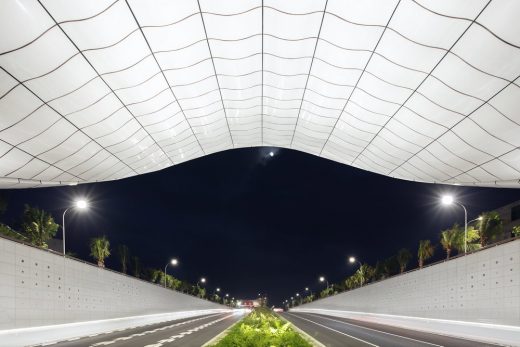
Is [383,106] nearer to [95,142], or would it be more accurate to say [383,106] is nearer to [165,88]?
[165,88]

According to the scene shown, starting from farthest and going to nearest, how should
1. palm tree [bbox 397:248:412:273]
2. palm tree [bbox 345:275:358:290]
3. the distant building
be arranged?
palm tree [bbox 345:275:358:290] < the distant building < palm tree [bbox 397:248:412:273]

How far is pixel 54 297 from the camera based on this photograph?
69.5 ft

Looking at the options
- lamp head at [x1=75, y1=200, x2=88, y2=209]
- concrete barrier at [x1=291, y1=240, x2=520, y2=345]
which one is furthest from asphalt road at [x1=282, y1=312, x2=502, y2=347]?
lamp head at [x1=75, y1=200, x2=88, y2=209]

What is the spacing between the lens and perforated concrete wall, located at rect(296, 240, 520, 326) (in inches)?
786

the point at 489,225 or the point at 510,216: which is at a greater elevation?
the point at 510,216

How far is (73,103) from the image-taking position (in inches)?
639

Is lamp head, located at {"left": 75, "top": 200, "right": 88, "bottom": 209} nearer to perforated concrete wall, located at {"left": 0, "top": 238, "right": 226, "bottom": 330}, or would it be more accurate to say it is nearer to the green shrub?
perforated concrete wall, located at {"left": 0, "top": 238, "right": 226, "bottom": 330}

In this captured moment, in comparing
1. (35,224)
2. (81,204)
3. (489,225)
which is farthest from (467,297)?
(35,224)

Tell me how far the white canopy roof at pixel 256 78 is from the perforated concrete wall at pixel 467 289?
3.90 m

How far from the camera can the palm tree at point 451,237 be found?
151ft

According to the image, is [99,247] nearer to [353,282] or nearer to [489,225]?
[489,225]

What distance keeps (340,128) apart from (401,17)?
11.6 m

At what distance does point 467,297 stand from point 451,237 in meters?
24.0

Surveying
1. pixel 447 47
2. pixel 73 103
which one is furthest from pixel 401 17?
pixel 73 103
